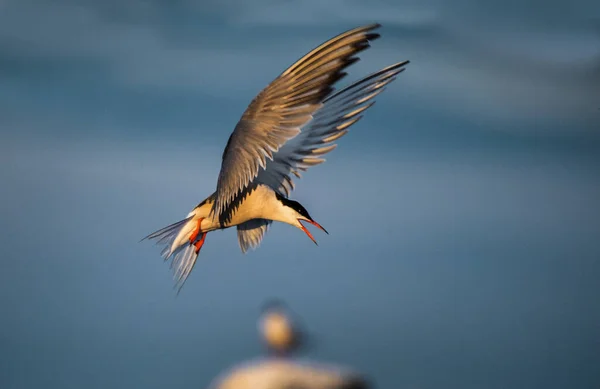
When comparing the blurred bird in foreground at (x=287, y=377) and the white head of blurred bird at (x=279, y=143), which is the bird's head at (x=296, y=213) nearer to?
the white head of blurred bird at (x=279, y=143)

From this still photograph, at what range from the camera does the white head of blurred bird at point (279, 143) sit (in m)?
5.31

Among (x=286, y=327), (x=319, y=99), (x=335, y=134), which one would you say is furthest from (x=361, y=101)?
(x=286, y=327)

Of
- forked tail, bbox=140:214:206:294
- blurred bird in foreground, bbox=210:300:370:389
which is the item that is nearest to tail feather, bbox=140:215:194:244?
forked tail, bbox=140:214:206:294

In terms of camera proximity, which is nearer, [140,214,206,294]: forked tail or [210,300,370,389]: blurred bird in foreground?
[210,300,370,389]: blurred bird in foreground

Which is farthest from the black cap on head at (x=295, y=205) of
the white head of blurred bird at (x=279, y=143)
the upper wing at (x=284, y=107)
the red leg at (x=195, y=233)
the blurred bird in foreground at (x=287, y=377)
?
the blurred bird in foreground at (x=287, y=377)

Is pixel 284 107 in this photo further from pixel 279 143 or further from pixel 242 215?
pixel 242 215

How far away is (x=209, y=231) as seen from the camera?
260 inches

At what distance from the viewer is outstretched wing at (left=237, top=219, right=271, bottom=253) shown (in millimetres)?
6848

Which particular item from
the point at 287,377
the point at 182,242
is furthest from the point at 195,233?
the point at 287,377

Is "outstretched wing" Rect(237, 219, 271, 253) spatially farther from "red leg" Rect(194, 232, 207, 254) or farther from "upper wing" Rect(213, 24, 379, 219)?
"upper wing" Rect(213, 24, 379, 219)

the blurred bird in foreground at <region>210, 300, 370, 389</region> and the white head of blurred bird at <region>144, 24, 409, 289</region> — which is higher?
the white head of blurred bird at <region>144, 24, 409, 289</region>

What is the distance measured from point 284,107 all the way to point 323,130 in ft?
3.17

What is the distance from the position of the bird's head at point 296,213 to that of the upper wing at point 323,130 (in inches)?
9.9

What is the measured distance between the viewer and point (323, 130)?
21.2ft
